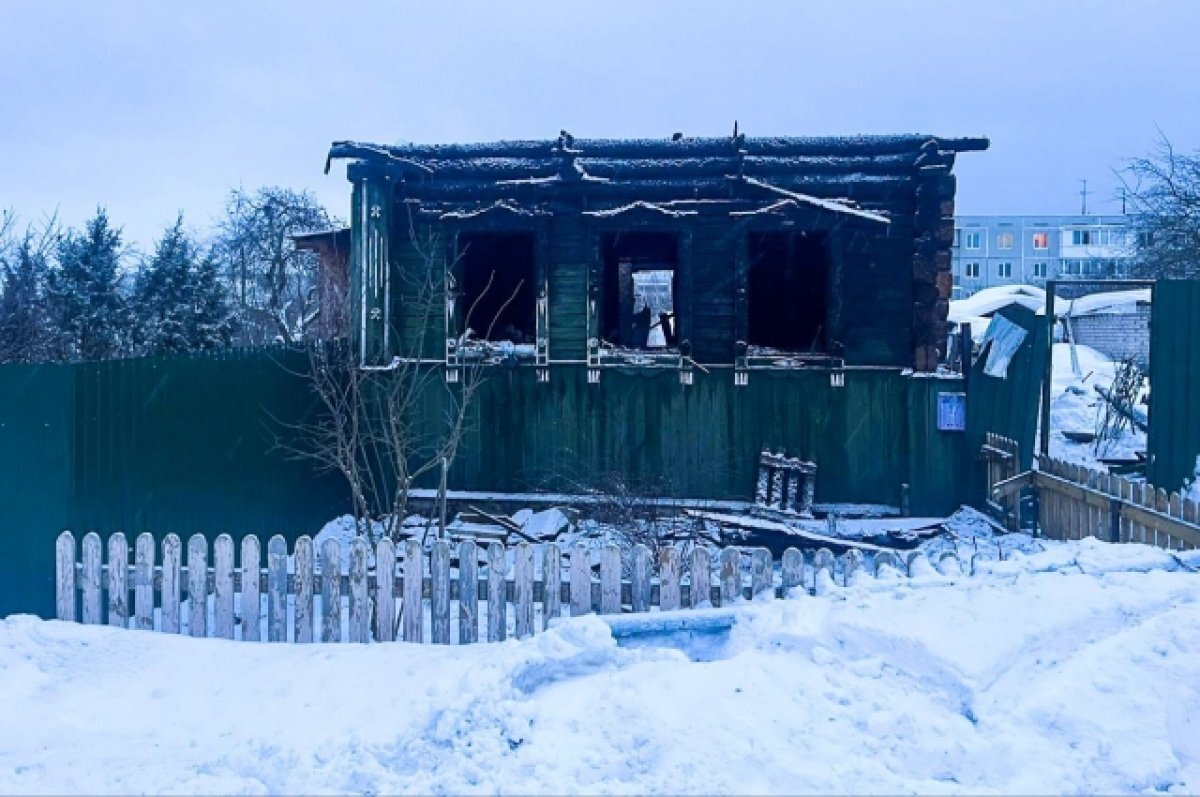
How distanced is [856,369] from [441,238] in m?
5.43

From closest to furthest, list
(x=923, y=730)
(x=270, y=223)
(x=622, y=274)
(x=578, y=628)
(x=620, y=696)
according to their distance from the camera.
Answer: (x=923, y=730) → (x=620, y=696) → (x=578, y=628) → (x=622, y=274) → (x=270, y=223)

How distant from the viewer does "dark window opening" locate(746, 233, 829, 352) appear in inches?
645

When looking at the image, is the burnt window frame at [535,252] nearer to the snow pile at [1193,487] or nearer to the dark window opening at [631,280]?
the dark window opening at [631,280]

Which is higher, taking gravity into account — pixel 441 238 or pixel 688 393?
pixel 441 238

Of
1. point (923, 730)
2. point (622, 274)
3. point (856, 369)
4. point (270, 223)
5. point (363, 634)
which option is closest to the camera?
point (923, 730)

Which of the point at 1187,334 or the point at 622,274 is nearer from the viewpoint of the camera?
the point at 1187,334

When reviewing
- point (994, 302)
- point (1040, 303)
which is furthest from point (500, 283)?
point (994, 302)

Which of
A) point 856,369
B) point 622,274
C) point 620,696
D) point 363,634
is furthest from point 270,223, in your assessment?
point 620,696

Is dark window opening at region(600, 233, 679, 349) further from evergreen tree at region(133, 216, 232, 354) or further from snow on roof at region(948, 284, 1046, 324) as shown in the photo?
snow on roof at region(948, 284, 1046, 324)

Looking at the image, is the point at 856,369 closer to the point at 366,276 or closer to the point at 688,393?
the point at 688,393

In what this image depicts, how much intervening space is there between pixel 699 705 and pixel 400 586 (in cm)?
261

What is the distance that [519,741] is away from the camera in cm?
429

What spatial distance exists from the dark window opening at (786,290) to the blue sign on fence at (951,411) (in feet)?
15.3

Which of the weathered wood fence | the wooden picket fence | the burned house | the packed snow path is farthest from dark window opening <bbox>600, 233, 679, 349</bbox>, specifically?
the packed snow path
